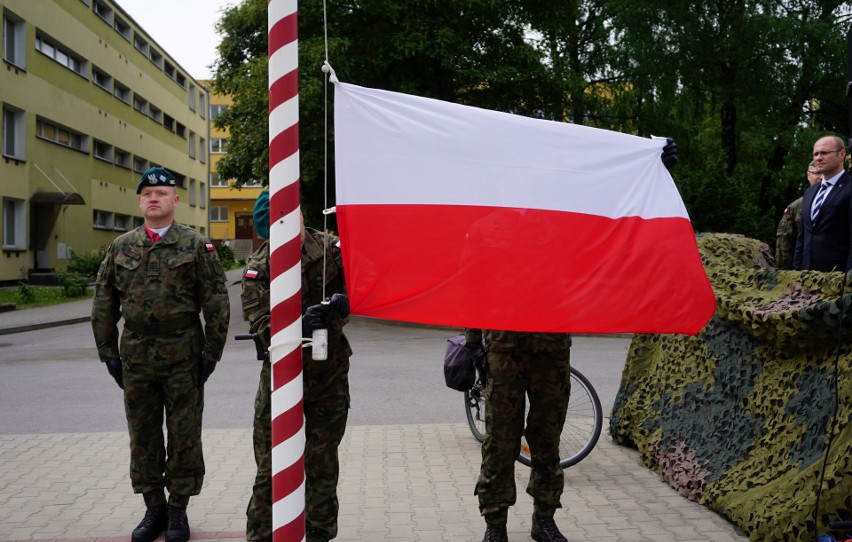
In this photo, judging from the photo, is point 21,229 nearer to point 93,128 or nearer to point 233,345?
point 93,128

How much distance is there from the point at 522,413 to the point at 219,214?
77359 mm

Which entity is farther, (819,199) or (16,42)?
(16,42)

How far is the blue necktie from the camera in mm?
6297

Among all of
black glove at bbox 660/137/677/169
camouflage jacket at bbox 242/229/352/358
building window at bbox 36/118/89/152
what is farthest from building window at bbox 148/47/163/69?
black glove at bbox 660/137/677/169

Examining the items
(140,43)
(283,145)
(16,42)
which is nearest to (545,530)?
(283,145)

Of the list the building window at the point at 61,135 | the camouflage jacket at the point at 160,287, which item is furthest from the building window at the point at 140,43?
the camouflage jacket at the point at 160,287

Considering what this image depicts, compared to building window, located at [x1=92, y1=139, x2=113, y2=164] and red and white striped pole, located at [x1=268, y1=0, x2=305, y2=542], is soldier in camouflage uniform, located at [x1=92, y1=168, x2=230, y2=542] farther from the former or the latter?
building window, located at [x1=92, y1=139, x2=113, y2=164]

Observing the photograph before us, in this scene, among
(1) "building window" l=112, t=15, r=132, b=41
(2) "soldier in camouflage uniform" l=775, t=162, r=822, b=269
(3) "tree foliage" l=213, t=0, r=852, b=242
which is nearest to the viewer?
(2) "soldier in camouflage uniform" l=775, t=162, r=822, b=269

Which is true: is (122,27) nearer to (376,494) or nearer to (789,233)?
(789,233)

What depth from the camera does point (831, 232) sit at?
6.20 m

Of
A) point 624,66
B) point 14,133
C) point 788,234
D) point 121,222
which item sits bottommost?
point 788,234

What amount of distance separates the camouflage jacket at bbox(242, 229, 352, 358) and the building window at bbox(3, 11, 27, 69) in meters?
29.4

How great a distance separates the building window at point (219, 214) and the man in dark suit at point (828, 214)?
75.6 meters

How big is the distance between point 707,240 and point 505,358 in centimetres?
262
